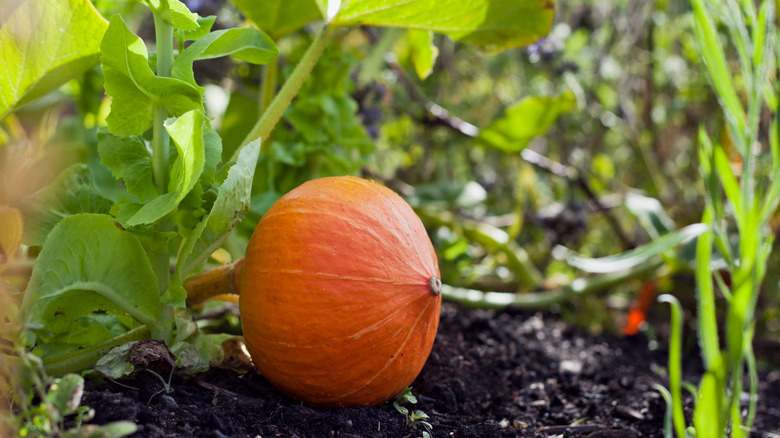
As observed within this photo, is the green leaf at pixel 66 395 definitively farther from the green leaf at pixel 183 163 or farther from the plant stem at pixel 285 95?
the plant stem at pixel 285 95

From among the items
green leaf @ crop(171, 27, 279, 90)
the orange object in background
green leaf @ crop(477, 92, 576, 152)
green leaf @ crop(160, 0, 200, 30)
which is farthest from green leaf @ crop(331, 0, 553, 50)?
the orange object in background

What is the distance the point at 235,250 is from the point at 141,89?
58 centimetres

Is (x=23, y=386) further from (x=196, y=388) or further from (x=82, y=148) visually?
(x=82, y=148)

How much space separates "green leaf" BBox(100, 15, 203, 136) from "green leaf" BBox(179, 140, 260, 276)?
113 millimetres

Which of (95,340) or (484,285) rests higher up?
(95,340)

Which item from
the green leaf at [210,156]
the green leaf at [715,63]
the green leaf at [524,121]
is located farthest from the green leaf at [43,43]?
the green leaf at [524,121]

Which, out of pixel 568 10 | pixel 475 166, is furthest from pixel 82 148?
pixel 568 10

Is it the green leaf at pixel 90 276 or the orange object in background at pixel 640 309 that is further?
the orange object in background at pixel 640 309

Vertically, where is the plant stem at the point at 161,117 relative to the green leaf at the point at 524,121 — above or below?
above

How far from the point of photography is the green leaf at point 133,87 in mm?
939

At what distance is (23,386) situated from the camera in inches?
28.4

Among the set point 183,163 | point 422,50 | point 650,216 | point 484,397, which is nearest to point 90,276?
point 183,163

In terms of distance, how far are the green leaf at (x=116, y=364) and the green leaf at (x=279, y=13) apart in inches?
33.8

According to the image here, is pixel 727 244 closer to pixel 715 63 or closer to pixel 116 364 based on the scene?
pixel 715 63
